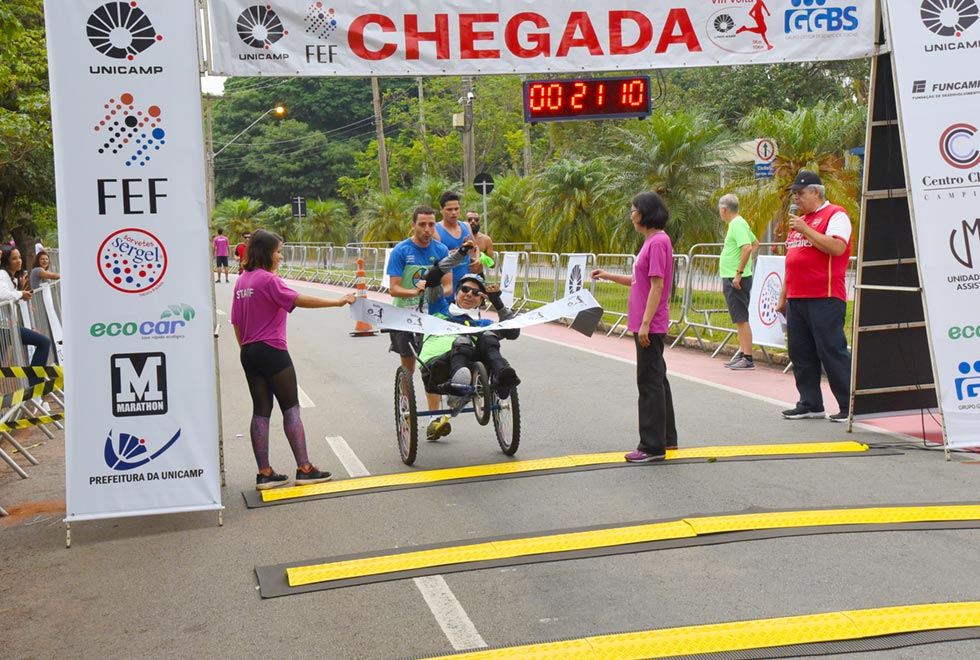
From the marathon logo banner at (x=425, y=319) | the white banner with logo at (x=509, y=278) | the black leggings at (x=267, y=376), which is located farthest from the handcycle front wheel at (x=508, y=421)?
the white banner with logo at (x=509, y=278)

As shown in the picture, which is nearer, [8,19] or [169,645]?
[169,645]

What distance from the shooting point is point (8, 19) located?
343 inches

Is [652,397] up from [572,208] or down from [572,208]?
down

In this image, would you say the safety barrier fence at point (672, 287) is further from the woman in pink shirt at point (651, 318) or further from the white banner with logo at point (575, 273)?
the woman in pink shirt at point (651, 318)

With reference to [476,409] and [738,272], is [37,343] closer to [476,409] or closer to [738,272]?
[476,409]

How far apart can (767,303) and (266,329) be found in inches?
304

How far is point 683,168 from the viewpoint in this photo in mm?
24453

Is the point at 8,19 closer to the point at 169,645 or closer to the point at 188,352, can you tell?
the point at 188,352

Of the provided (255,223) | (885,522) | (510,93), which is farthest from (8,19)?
(255,223)

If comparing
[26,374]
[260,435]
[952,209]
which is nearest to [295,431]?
[260,435]

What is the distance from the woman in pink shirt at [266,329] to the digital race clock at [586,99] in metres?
5.63

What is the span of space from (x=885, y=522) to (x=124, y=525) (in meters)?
4.82

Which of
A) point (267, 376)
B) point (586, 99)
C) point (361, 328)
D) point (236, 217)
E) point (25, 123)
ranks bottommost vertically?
point (361, 328)

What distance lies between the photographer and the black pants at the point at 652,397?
8.43m
